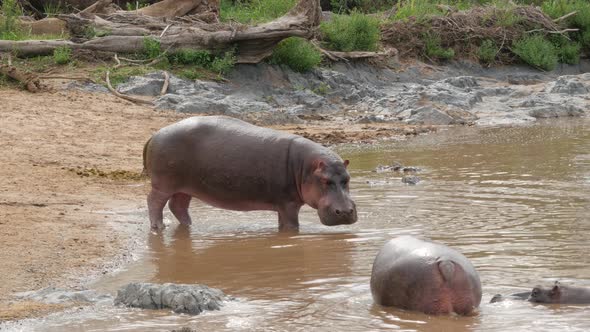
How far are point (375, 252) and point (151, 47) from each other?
9249 millimetres

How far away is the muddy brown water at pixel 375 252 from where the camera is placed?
522 cm

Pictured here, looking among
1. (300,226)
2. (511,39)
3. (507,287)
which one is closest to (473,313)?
(507,287)

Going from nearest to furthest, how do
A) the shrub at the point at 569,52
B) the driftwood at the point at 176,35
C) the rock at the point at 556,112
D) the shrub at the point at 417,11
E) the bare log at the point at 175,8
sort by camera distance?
the driftwood at the point at 176,35 → the rock at the point at 556,112 → the bare log at the point at 175,8 → the shrub at the point at 417,11 → the shrub at the point at 569,52

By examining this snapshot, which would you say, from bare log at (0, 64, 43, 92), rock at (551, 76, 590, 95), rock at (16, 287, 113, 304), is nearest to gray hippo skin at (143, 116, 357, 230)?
rock at (16, 287, 113, 304)

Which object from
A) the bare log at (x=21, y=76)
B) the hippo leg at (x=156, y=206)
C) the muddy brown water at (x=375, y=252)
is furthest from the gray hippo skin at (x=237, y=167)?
the bare log at (x=21, y=76)

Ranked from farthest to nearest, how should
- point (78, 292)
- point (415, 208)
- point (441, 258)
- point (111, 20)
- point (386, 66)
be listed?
point (386, 66), point (111, 20), point (415, 208), point (78, 292), point (441, 258)

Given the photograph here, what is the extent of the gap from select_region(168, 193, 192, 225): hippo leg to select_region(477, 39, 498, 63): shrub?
13.2 m

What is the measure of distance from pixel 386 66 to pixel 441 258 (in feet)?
45.6

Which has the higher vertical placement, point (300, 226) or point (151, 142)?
point (151, 142)

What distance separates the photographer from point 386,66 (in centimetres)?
1891

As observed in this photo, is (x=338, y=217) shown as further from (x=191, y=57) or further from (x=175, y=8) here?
(x=175, y=8)

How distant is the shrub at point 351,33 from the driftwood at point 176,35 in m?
1.80

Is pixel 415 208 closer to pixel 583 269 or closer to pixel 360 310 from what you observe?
pixel 583 269

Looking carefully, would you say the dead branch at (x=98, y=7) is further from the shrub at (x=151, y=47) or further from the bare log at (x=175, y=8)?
the shrub at (x=151, y=47)
